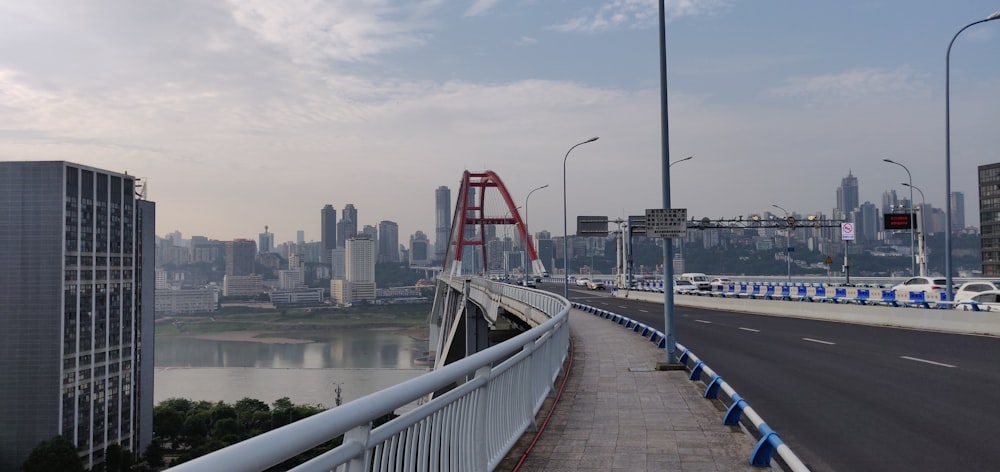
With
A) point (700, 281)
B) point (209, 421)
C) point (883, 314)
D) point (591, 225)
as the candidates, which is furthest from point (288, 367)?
point (883, 314)

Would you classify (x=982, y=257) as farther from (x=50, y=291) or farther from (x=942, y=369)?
(x=50, y=291)

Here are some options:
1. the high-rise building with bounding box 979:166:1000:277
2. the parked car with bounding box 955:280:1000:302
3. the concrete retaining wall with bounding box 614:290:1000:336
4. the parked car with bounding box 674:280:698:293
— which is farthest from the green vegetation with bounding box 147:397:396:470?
the high-rise building with bounding box 979:166:1000:277

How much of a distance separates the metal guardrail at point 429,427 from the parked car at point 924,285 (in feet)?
121

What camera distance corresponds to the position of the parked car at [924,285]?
3962 centimetres

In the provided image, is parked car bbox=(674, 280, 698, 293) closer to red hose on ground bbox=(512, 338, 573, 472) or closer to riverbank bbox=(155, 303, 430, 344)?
red hose on ground bbox=(512, 338, 573, 472)

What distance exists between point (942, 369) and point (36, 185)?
113579mm

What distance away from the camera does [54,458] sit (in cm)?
7562

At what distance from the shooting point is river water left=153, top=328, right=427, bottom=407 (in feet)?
338

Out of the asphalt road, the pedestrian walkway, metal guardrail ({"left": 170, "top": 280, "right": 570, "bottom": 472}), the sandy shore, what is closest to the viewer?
metal guardrail ({"left": 170, "top": 280, "right": 570, "bottom": 472})

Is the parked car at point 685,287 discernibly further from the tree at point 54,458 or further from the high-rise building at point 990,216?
the high-rise building at point 990,216

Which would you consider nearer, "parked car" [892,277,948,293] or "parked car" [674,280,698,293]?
"parked car" [892,277,948,293]

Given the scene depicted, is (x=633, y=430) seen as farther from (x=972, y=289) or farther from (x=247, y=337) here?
(x=247, y=337)

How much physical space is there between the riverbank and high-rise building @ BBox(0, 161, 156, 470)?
162ft

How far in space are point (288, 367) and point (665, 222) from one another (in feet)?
379
